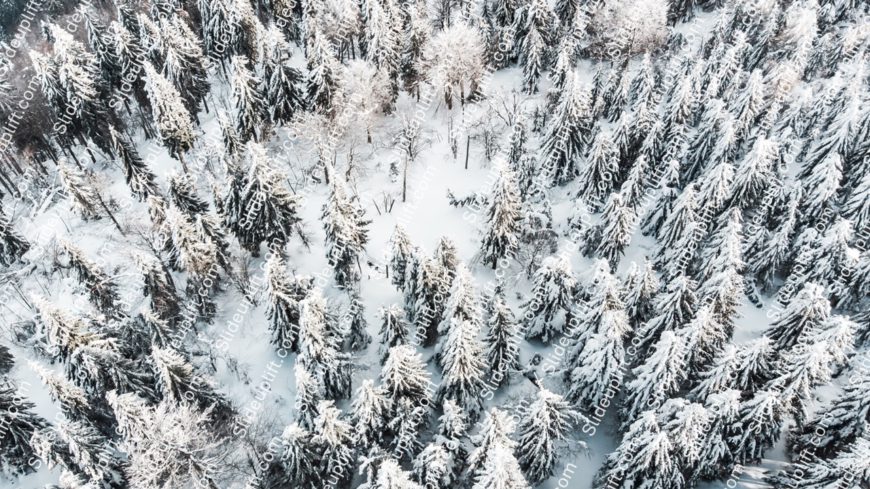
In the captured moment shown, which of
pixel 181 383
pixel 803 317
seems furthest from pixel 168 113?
pixel 803 317

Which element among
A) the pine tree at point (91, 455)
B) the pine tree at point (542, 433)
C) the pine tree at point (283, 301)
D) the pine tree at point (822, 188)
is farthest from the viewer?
the pine tree at point (822, 188)

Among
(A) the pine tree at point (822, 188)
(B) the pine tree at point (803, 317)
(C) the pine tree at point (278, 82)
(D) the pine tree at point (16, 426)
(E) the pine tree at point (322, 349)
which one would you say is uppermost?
(C) the pine tree at point (278, 82)

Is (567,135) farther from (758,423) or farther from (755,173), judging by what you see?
(758,423)

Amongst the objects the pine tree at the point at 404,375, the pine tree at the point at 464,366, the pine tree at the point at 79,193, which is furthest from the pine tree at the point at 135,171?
the pine tree at the point at 464,366

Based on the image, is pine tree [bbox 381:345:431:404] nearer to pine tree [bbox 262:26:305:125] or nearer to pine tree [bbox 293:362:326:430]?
pine tree [bbox 293:362:326:430]

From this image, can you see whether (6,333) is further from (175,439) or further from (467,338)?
(467,338)

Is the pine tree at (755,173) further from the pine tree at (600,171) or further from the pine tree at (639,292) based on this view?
the pine tree at (639,292)

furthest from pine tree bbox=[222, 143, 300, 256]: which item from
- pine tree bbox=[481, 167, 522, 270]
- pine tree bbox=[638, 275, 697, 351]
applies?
pine tree bbox=[638, 275, 697, 351]
